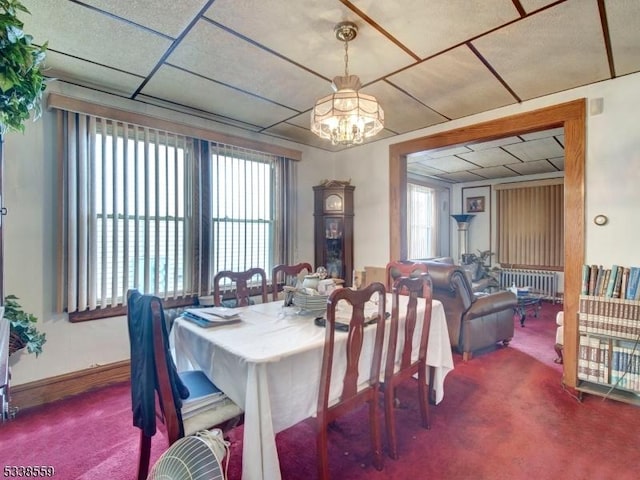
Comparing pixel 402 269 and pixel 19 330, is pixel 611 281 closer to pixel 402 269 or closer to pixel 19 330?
pixel 402 269

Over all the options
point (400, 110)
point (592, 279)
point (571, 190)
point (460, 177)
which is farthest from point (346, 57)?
point (460, 177)

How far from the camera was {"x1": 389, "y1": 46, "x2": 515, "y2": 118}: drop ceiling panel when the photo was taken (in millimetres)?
2260

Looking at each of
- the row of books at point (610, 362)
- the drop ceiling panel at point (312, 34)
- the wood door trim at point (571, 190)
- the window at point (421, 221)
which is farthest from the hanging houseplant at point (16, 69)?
the window at point (421, 221)

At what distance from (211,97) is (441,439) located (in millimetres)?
3152

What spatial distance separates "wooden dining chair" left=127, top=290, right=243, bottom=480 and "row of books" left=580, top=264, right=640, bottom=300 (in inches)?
106

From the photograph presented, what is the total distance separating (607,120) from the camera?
98.7 inches

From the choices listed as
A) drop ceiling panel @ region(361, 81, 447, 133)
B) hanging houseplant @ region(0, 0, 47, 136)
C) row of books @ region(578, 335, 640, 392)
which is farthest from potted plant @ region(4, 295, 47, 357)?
row of books @ region(578, 335, 640, 392)

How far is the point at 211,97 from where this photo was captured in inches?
112

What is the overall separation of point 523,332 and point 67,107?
5470 mm

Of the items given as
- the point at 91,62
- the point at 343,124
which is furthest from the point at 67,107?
the point at 343,124

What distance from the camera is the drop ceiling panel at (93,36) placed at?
5.76 ft

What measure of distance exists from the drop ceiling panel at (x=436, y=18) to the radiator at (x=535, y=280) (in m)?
5.39

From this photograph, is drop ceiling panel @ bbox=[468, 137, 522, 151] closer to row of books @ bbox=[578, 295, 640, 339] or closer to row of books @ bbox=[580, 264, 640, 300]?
row of books @ bbox=[580, 264, 640, 300]

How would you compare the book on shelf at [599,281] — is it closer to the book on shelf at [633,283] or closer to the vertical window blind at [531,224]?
the book on shelf at [633,283]
